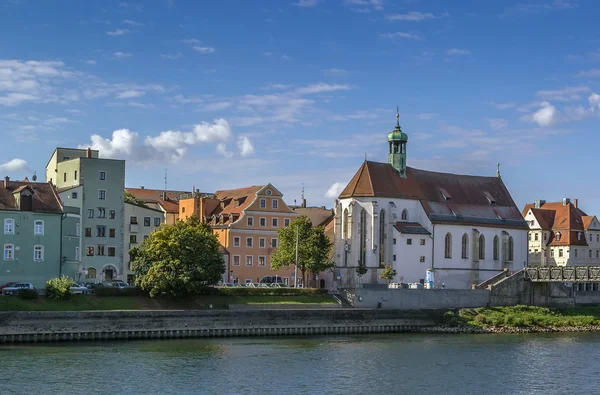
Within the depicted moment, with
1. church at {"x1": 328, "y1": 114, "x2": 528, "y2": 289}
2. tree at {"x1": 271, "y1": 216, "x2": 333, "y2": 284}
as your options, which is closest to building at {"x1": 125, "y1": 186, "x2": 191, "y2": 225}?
tree at {"x1": 271, "y1": 216, "x2": 333, "y2": 284}

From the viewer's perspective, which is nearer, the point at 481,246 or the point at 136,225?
the point at 136,225

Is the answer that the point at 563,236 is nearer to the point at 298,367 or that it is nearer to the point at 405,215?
the point at 405,215

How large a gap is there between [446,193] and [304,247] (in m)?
24.4

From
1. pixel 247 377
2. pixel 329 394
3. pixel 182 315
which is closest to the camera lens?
pixel 329 394

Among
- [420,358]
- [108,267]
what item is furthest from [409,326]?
[108,267]

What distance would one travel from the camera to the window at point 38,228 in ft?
285

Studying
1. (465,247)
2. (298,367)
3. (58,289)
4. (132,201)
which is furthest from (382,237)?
(298,367)

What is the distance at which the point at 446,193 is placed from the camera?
118 meters

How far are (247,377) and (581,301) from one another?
200ft

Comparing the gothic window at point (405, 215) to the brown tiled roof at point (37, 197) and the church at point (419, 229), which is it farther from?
the brown tiled roof at point (37, 197)

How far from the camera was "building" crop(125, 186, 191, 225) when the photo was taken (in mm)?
124062

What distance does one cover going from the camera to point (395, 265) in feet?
356

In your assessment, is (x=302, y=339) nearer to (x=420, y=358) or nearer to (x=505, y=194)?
(x=420, y=358)

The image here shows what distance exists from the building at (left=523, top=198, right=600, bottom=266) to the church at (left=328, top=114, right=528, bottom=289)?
42.9 ft
